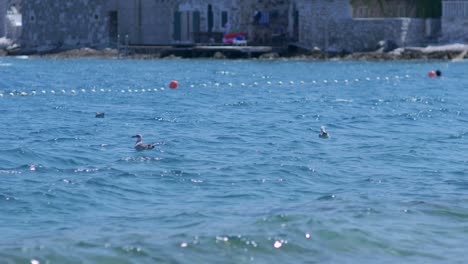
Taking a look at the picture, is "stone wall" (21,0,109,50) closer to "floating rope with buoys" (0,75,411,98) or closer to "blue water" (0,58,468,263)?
"floating rope with buoys" (0,75,411,98)

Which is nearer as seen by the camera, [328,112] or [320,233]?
[320,233]

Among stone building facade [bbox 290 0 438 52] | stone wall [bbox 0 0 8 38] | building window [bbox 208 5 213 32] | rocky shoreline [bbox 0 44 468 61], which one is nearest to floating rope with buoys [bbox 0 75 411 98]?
rocky shoreline [bbox 0 44 468 61]

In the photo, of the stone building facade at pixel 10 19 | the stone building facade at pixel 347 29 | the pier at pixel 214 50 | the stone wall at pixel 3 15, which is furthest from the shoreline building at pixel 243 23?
the stone wall at pixel 3 15

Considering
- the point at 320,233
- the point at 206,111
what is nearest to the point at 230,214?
the point at 320,233

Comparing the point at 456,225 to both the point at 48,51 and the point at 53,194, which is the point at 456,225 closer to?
the point at 53,194

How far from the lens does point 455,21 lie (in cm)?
5350

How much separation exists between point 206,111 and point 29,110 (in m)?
4.25

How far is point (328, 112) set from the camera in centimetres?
2727

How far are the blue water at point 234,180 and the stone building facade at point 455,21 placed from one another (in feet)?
73.3

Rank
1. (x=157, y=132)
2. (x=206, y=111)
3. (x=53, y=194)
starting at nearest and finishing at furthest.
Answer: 1. (x=53, y=194)
2. (x=157, y=132)
3. (x=206, y=111)

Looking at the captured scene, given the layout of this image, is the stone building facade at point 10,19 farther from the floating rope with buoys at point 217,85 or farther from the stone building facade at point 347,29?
the floating rope with buoys at point 217,85

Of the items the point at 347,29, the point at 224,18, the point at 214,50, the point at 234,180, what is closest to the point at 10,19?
the point at 224,18

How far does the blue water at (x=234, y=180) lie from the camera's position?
11.3 metres

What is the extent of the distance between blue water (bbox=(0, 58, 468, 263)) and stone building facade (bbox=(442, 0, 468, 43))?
2234 cm
